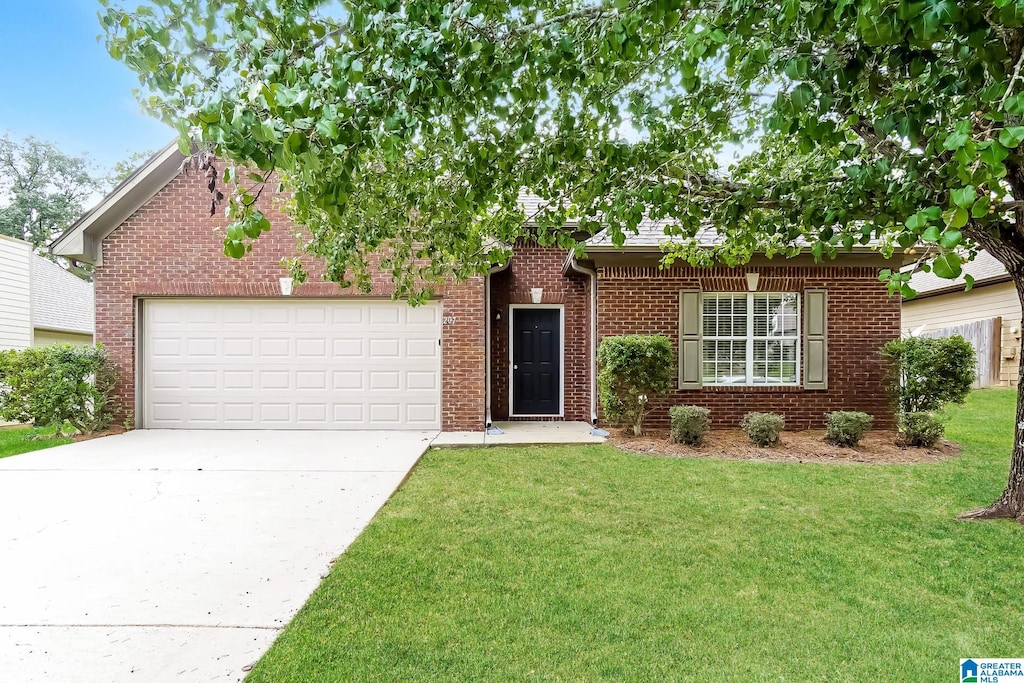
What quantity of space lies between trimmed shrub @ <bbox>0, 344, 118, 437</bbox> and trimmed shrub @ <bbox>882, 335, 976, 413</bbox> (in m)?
12.1

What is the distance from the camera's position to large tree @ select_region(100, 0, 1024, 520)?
185 centimetres

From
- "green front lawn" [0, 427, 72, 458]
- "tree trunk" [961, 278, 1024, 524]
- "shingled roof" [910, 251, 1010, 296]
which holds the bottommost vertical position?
"green front lawn" [0, 427, 72, 458]

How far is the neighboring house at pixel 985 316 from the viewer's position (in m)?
13.0

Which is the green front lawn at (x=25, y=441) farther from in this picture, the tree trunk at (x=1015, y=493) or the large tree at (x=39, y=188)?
the large tree at (x=39, y=188)

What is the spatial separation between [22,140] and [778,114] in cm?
→ 3520

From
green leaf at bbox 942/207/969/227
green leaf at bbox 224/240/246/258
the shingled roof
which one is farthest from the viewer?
the shingled roof

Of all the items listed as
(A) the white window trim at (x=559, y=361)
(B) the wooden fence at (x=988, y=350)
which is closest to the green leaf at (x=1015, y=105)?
(A) the white window trim at (x=559, y=361)

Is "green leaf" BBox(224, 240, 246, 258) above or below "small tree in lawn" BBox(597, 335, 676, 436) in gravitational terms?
above

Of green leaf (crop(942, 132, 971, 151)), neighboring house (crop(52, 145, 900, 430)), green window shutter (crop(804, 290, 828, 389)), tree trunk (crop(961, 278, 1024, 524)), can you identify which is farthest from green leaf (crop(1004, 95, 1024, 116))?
green window shutter (crop(804, 290, 828, 389))

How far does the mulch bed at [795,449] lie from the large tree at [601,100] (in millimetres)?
3106

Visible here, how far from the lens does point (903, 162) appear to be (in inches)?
116

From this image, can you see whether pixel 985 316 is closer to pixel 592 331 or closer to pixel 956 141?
pixel 592 331

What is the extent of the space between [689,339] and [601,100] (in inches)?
224

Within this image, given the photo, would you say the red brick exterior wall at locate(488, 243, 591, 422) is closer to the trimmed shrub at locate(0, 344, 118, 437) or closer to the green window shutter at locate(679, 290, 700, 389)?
the green window shutter at locate(679, 290, 700, 389)
